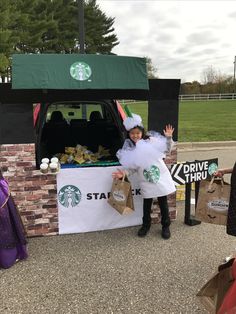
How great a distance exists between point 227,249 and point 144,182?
3.76ft

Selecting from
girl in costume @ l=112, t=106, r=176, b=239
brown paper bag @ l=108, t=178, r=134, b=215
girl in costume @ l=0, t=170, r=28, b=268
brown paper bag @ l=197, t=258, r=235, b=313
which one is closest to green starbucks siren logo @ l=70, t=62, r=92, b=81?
girl in costume @ l=112, t=106, r=176, b=239

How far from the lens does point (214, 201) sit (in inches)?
152

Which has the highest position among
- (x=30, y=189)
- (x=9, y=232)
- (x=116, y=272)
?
(x=30, y=189)

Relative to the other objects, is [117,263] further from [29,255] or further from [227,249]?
[227,249]

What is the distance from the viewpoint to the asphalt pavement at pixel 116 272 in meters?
3.25

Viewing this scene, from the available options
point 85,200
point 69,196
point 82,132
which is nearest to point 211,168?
point 85,200

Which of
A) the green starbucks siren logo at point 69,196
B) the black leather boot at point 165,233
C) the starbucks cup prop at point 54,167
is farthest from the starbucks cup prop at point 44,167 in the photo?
the black leather boot at point 165,233

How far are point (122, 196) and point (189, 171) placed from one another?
0.95 metres

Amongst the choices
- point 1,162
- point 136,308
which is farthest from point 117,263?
point 1,162

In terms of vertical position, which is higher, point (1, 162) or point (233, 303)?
point (1, 162)

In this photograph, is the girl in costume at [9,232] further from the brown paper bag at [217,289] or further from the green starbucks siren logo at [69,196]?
the brown paper bag at [217,289]

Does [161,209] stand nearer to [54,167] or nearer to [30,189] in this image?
[54,167]

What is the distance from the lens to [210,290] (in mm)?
2729

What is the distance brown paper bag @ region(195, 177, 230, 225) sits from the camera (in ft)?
12.6
